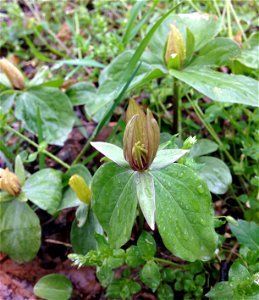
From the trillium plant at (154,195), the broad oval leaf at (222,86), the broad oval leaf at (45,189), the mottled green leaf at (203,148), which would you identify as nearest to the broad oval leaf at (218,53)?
the broad oval leaf at (222,86)

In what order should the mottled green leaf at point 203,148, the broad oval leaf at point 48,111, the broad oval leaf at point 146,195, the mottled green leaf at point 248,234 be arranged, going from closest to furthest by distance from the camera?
the broad oval leaf at point 146,195 → the mottled green leaf at point 248,234 → the mottled green leaf at point 203,148 → the broad oval leaf at point 48,111

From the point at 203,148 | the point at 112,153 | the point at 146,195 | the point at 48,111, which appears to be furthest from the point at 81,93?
the point at 146,195

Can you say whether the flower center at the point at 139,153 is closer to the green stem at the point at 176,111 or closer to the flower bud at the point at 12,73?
the green stem at the point at 176,111

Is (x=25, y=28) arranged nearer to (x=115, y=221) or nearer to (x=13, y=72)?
(x=13, y=72)

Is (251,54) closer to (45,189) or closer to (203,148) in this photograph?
(203,148)

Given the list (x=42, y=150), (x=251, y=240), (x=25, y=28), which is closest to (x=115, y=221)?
(x=251, y=240)

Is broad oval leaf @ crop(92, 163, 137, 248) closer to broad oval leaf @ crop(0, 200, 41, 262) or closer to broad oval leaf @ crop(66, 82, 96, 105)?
broad oval leaf @ crop(0, 200, 41, 262)
